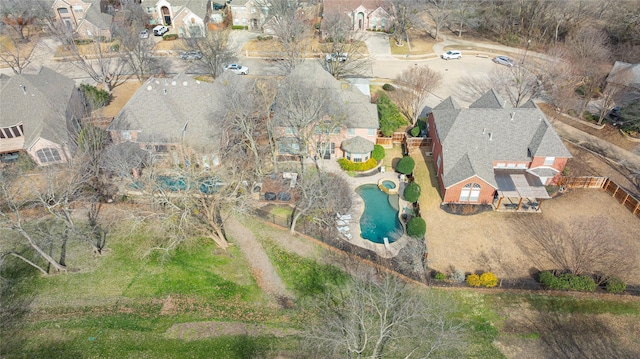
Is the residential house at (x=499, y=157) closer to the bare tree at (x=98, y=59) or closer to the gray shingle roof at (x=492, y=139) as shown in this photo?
the gray shingle roof at (x=492, y=139)

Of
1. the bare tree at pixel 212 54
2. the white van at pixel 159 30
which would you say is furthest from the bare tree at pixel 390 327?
the white van at pixel 159 30

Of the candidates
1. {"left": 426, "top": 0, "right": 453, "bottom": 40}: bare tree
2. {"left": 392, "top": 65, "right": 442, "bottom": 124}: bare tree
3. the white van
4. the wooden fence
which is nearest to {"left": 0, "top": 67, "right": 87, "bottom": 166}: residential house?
the white van

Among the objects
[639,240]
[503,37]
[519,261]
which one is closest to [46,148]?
[519,261]

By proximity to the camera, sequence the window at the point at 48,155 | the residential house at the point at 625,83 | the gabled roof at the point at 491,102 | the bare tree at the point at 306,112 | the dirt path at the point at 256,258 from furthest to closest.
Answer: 1. the residential house at the point at 625,83
2. the gabled roof at the point at 491,102
3. the window at the point at 48,155
4. the bare tree at the point at 306,112
5. the dirt path at the point at 256,258

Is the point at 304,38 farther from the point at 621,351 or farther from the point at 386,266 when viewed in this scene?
the point at 621,351

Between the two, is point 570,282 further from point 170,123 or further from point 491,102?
point 170,123
